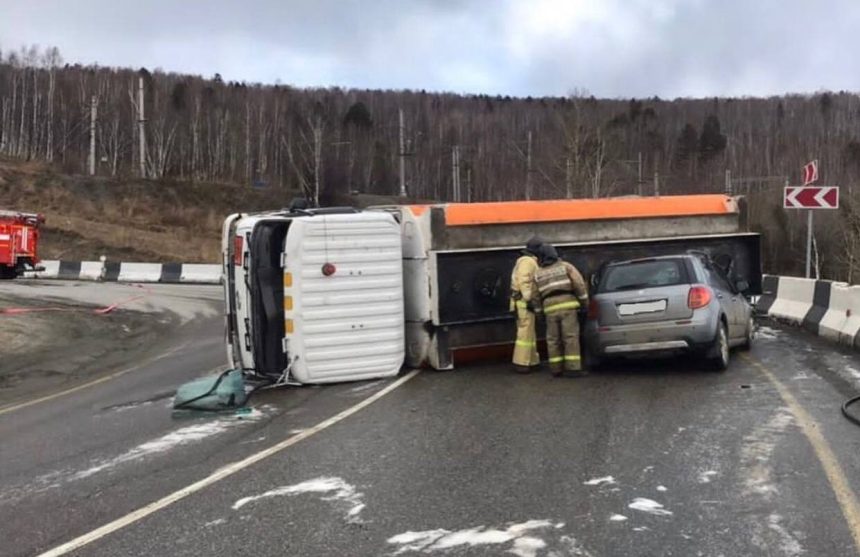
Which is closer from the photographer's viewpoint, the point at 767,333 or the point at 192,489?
the point at 192,489

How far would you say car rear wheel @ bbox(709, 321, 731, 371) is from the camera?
32.2ft

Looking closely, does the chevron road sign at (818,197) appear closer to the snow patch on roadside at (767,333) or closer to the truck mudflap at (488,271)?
the snow patch on roadside at (767,333)

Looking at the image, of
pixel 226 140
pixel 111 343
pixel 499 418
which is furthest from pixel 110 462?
pixel 226 140

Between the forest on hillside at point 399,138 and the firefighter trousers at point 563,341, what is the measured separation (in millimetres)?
41600

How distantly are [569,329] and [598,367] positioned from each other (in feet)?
3.42

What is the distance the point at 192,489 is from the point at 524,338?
17.9ft

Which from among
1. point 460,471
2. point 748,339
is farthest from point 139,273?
point 460,471

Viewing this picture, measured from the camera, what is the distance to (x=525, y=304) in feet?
33.9

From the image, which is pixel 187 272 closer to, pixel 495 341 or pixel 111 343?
pixel 111 343

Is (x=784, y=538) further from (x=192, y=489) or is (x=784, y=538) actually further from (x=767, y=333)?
(x=767, y=333)

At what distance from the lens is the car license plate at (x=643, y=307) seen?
9.79 metres

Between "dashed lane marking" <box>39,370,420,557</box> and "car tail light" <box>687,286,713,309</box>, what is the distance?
399cm

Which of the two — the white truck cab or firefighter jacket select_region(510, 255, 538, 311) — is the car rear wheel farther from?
the white truck cab

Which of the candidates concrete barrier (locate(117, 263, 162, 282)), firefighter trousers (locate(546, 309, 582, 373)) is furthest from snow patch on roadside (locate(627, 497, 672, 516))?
concrete barrier (locate(117, 263, 162, 282))
